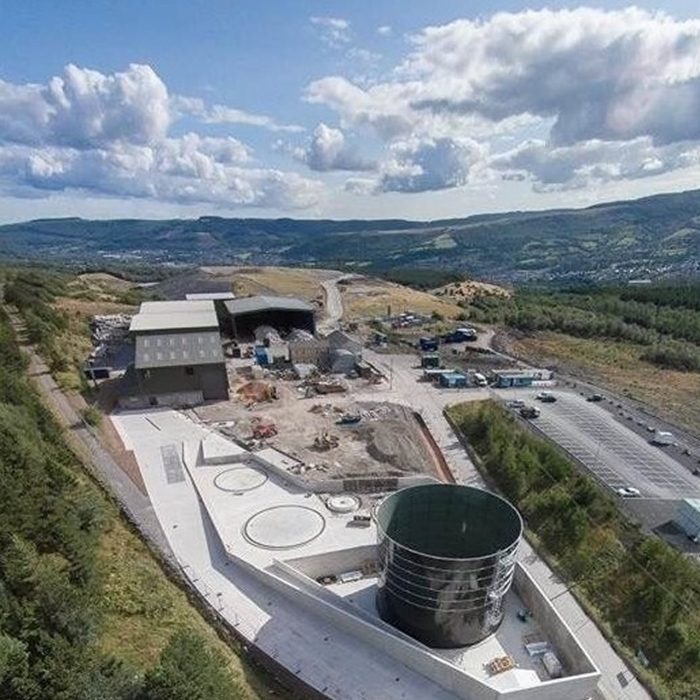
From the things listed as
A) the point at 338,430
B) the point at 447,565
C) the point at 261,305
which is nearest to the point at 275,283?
the point at 261,305

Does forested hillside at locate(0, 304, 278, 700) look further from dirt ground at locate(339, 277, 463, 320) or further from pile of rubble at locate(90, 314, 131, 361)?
dirt ground at locate(339, 277, 463, 320)

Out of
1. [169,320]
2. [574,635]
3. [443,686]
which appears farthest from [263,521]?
[169,320]

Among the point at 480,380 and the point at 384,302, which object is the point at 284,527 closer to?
the point at 480,380

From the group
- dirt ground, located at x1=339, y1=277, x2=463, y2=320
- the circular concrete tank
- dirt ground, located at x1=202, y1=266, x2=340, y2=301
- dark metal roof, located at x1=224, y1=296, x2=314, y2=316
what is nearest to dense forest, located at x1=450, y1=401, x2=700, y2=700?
the circular concrete tank

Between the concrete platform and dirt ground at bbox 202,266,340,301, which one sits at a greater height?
dirt ground at bbox 202,266,340,301

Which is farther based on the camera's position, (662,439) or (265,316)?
(265,316)

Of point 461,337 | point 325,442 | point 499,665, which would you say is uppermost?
point 325,442

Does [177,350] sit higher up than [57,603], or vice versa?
[177,350]
